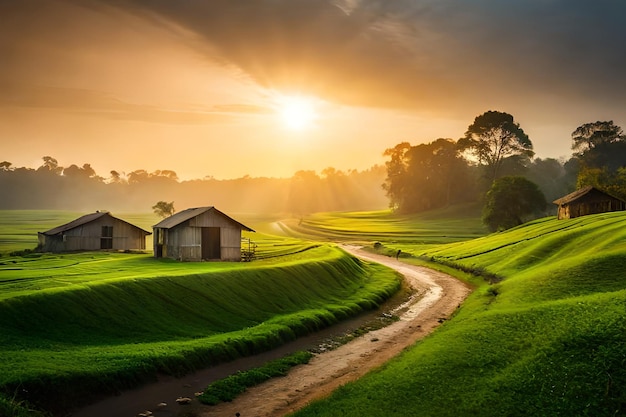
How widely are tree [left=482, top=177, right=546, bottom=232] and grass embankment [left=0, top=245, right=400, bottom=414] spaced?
55617mm

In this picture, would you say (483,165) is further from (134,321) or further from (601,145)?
(134,321)

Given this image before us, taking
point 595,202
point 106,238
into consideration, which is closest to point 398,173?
point 595,202

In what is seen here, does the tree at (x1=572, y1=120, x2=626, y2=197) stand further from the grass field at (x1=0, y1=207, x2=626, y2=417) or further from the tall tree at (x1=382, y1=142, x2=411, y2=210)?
the grass field at (x1=0, y1=207, x2=626, y2=417)

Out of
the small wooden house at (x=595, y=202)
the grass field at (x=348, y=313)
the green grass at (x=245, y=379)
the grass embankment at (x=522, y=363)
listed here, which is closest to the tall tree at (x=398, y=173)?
the small wooden house at (x=595, y=202)

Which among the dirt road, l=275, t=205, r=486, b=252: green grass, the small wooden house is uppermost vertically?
the small wooden house

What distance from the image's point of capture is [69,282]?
30.7 metres

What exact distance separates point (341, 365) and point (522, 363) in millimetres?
9039

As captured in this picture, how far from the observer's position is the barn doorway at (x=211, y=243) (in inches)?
2255

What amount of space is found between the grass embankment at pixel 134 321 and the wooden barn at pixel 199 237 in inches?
512

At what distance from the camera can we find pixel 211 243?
5800cm

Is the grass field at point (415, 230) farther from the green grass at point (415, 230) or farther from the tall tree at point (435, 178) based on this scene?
the tall tree at point (435, 178)

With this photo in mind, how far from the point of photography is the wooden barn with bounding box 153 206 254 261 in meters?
55.5

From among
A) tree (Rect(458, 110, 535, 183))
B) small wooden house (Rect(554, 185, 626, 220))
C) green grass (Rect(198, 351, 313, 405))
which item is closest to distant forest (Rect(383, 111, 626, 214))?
tree (Rect(458, 110, 535, 183))

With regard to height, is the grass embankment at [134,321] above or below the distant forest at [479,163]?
below
